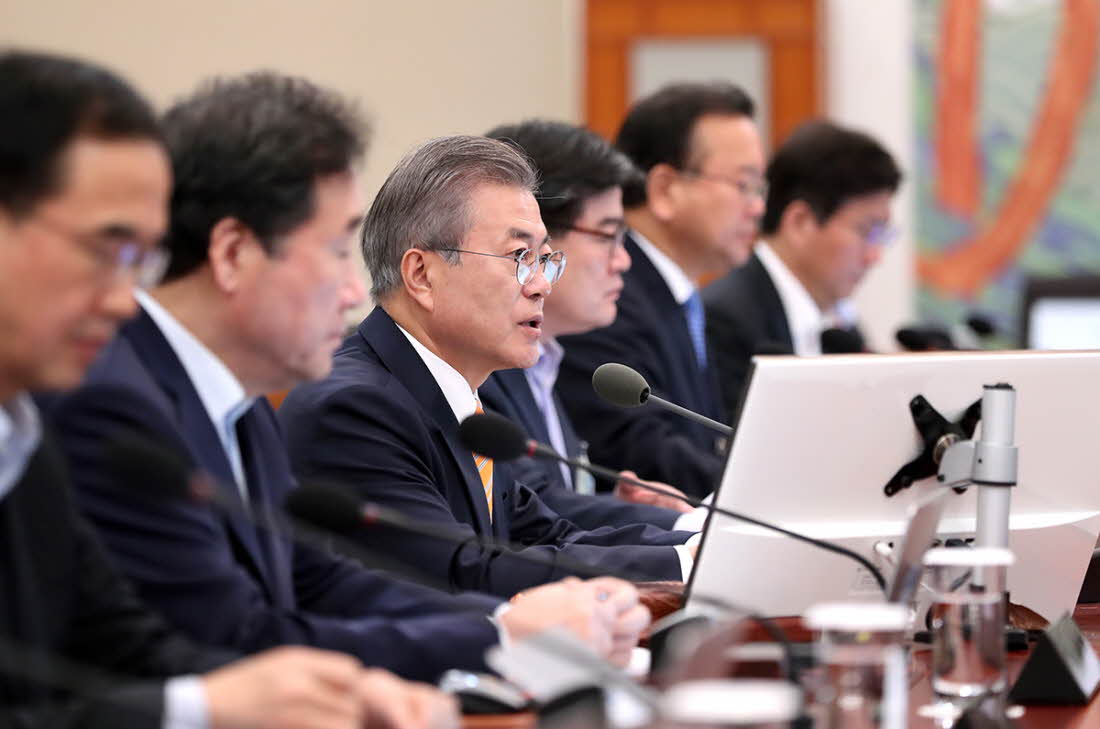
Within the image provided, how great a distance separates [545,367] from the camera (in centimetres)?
314

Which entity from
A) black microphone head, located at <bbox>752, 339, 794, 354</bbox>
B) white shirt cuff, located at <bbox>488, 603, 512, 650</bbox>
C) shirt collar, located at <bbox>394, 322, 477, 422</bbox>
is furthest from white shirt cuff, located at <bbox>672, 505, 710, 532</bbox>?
black microphone head, located at <bbox>752, 339, 794, 354</bbox>

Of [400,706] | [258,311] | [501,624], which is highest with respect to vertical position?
[258,311]

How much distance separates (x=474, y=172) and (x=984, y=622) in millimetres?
1135

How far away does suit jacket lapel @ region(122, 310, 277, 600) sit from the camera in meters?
1.67

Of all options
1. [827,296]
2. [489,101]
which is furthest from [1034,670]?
[489,101]

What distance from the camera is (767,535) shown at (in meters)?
1.88

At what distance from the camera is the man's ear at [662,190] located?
4051mm

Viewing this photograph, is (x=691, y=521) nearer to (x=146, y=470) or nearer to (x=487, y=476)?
(x=487, y=476)

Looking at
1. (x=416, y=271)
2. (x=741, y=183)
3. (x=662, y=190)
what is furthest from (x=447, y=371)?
(x=741, y=183)

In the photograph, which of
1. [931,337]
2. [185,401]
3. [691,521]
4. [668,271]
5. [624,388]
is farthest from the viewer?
[931,337]

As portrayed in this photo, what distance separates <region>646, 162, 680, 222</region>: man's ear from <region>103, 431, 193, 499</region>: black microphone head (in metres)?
2.76

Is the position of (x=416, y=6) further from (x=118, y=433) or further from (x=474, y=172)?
(x=118, y=433)

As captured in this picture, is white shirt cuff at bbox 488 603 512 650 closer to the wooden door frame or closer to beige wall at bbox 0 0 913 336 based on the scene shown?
beige wall at bbox 0 0 913 336

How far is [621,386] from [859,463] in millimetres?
493
